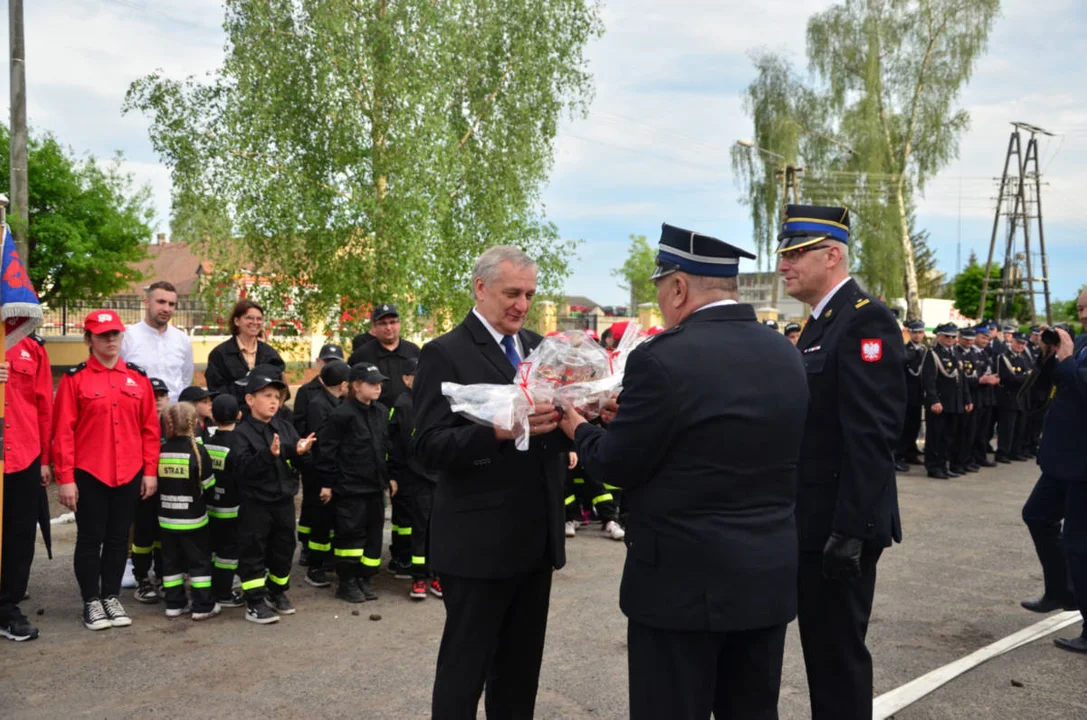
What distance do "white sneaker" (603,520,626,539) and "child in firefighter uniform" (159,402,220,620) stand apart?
155 inches

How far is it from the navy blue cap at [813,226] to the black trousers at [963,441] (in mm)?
11698

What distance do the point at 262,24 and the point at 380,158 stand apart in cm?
299

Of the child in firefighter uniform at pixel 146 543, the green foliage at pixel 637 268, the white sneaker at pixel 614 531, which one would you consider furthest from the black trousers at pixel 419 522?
the green foliage at pixel 637 268

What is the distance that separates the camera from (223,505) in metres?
6.41

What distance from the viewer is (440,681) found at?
345cm

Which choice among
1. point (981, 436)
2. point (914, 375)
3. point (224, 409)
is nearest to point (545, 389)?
point (224, 409)

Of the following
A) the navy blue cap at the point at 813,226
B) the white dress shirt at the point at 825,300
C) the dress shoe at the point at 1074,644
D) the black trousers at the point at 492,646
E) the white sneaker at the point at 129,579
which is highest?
the navy blue cap at the point at 813,226

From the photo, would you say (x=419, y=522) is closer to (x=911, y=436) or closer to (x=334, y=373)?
(x=334, y=373)

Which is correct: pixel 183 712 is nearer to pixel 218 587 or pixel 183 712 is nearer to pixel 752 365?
pixel 218 587

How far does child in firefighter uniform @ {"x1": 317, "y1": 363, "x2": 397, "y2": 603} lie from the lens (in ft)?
21.9

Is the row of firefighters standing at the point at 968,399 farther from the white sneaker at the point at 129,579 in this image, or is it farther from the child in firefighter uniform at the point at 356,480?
the white sneaker at the point at 129,579

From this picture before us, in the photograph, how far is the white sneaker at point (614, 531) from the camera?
8891 mm

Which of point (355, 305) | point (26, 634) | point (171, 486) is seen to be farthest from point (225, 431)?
point (355, 305)

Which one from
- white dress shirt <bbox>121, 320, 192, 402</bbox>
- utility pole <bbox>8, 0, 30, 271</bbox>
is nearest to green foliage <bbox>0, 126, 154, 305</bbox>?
utility pole <bbox>8, 0, 30, 271</bbox>
